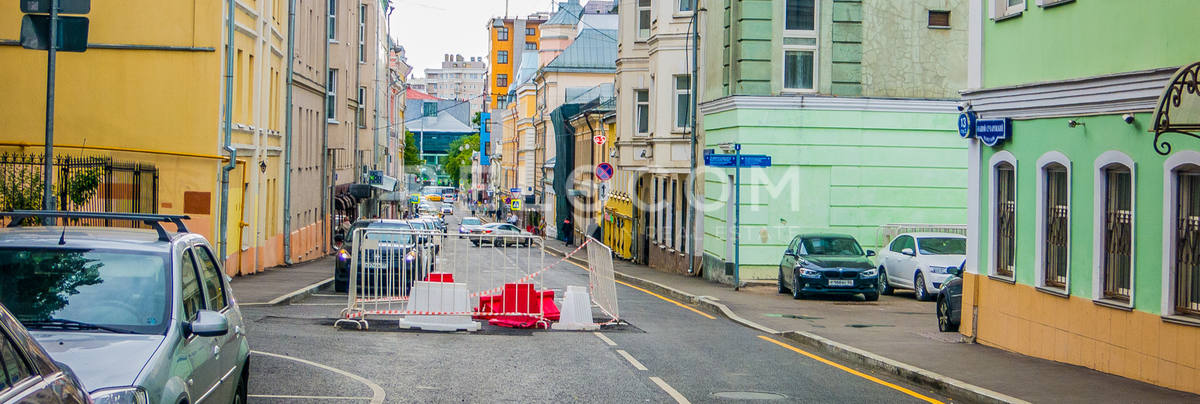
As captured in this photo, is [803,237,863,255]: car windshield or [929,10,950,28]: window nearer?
[803,237,863,255]: car windshield

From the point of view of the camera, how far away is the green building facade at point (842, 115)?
2847cm

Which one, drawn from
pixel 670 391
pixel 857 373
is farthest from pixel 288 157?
pixel 670 391

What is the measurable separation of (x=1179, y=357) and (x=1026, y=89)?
13.6 feet

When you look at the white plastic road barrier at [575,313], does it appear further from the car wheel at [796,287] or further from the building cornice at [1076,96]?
the car wheel at [796,287]

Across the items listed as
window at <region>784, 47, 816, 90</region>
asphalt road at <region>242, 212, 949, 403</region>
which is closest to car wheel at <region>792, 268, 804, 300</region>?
window at <region>784, 47, 816, 90</region>

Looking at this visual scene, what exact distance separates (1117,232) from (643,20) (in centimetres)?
2850

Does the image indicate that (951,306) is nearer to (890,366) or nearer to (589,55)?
(890,366)

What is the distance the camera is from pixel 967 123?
15.6 m

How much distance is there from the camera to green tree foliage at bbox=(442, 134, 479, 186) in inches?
6176

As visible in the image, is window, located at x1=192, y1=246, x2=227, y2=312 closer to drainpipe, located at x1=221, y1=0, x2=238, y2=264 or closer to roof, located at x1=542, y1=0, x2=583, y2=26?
drainpipe, located at x1=221, y1=0, x2=238, y2=264

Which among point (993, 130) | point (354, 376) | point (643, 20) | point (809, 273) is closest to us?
point (354, 376)

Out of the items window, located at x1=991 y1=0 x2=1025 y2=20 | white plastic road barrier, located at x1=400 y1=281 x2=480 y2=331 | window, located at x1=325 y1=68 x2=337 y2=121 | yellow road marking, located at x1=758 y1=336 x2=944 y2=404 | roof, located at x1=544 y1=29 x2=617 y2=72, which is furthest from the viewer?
roof, located at x1=544 y1=29 x2=617 y2=72

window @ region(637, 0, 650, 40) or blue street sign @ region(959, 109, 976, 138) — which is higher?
window @ region(637, 0, 650, 40)

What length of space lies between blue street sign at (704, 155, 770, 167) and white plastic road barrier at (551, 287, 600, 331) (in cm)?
859
